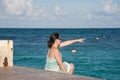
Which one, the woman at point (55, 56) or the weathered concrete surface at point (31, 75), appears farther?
the woman at point (55, 56)

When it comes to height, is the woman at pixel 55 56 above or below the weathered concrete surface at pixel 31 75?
above

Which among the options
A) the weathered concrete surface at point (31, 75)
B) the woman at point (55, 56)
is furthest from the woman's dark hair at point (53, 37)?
the weathered concrete surface at point (31, 75)

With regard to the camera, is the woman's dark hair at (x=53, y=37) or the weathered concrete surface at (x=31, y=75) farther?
the woman's dark hair at (x=53, y=37)

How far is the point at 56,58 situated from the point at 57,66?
256 millimetres

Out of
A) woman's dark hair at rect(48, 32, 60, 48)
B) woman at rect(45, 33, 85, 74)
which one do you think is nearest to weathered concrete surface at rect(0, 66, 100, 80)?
woman at rect(45, 33, 85, 74)

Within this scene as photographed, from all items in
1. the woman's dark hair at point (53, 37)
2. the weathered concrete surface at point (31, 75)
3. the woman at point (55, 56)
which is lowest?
the weathered concrete surface at point (31, 75)

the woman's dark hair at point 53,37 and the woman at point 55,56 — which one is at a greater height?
the woman's dark hair at point 53,37

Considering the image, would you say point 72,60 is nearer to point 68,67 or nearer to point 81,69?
point 81,69

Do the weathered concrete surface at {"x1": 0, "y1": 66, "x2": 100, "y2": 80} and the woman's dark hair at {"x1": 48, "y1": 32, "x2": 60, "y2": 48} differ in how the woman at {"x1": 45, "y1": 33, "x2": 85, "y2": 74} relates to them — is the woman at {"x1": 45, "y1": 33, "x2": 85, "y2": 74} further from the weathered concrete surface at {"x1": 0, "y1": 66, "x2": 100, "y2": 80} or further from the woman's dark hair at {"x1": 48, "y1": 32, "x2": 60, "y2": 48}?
the weathered concrete surface at {"x1": 0, "y1": 66, "x2": 100, "y2": 80}

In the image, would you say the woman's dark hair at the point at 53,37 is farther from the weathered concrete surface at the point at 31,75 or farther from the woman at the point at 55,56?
the weathered concrete surface at the point at 31,75

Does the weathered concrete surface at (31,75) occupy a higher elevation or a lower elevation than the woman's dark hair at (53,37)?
lower

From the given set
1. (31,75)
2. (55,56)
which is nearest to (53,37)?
(55,56)

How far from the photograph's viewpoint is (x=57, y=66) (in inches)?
328

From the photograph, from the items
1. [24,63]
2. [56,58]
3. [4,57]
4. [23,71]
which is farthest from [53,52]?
[24,63]
